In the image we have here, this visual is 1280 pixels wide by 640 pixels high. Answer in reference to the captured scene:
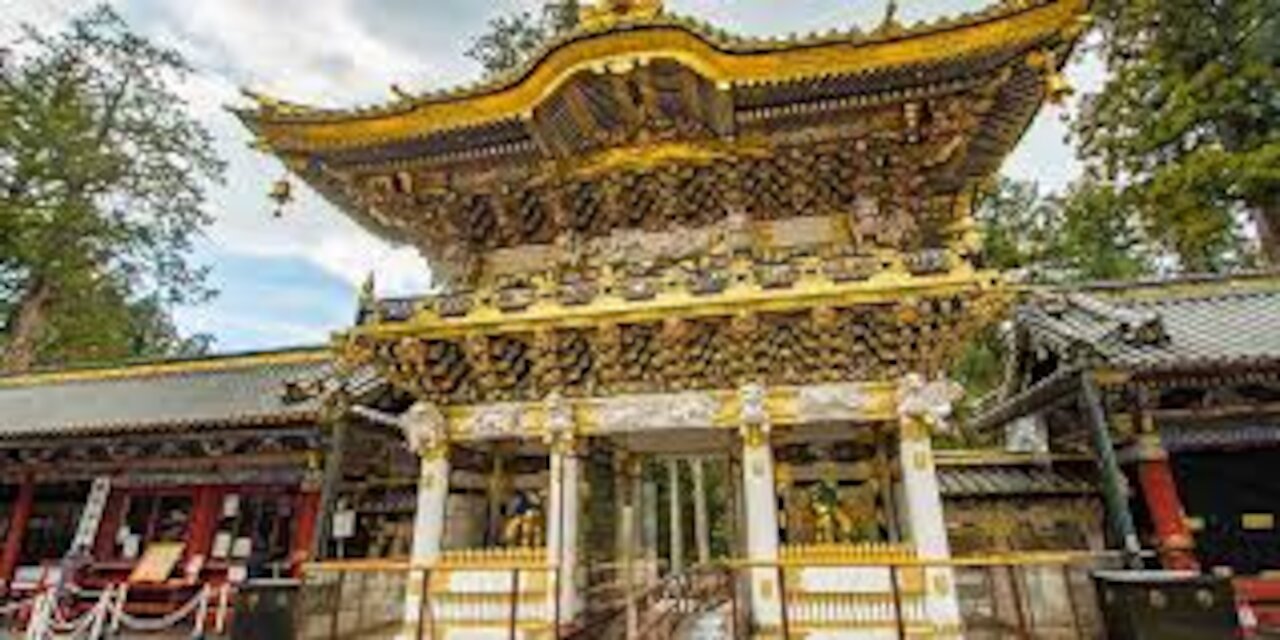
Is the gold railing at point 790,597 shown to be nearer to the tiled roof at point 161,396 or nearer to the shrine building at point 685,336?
the shrine building at point 685,336

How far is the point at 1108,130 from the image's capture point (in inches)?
653

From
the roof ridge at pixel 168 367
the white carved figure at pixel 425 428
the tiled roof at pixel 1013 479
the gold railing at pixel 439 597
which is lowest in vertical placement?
the gold railing at pixel 439 597

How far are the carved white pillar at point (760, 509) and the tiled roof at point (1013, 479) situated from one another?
14.0 ft

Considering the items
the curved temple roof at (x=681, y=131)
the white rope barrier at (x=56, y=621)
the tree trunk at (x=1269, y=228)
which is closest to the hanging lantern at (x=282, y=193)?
the curved temple roof at (x=681, y=131)

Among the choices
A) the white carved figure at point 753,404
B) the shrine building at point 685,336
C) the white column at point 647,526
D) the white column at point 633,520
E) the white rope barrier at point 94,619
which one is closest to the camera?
the shrine building at point 685,336

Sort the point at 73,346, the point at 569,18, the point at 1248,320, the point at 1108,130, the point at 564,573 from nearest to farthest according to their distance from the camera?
the point at 564,573 < the point at 1248,320 < the point at 1108,130 < the point at 569,18 < the point at 73,346

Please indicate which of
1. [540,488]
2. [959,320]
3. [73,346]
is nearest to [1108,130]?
[959,320]

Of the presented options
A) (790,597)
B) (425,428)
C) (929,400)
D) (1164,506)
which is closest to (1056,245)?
(1164,506)

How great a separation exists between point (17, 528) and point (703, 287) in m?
14.5

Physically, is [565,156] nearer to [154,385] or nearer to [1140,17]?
[154,385]

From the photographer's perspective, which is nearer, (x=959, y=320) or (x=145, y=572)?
(x=959, y=320)

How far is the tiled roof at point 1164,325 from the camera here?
338 inches

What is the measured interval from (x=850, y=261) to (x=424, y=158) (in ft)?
19.4

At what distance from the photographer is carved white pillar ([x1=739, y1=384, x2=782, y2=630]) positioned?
7.33m
